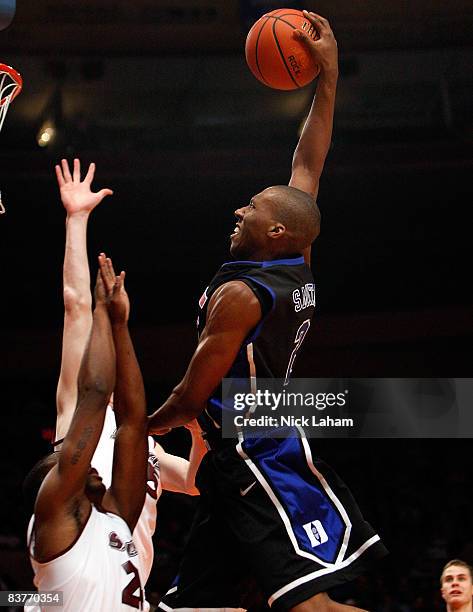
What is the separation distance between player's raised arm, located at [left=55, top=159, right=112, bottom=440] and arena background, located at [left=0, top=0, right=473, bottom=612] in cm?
649

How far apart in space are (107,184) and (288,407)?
24.1ft

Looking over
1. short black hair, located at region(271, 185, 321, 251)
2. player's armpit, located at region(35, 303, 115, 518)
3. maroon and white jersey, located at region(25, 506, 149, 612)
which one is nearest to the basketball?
short black hair, located at region(271, 185, 321, 251)

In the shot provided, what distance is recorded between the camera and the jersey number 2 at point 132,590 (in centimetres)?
267

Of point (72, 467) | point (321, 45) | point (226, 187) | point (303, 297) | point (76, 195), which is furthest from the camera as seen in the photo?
point (226, 187)

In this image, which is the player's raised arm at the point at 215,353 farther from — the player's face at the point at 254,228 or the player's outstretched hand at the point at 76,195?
the player's outstretched hand at the point at 76,195

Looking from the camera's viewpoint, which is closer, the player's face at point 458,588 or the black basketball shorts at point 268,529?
the black basketball shorts at point 268,529

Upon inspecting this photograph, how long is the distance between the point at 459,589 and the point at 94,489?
3133 millimetres

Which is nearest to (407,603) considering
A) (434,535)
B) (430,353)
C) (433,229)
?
(434,535)

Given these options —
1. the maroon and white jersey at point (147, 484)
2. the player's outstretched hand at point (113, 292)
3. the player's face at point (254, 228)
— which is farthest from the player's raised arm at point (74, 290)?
the player's outstretched hand at point (113, 292)

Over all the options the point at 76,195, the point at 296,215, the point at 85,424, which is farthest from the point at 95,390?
the point at 76,195

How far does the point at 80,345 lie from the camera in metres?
3.68

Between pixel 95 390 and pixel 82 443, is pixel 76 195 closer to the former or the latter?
pixel 95 390

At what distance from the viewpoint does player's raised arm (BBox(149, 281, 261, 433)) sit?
2887 mm

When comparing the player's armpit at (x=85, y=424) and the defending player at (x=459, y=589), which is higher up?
the player's armpit at (x=85, y=424)
